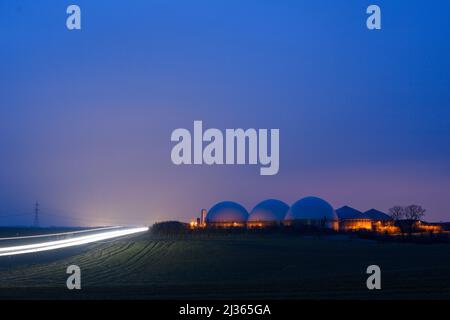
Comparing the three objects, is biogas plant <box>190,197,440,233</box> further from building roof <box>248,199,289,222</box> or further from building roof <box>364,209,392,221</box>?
building roof <box>364,209,392,221</box>

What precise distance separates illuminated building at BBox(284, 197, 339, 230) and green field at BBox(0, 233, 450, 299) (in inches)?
1148

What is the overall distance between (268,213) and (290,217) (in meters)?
4.96

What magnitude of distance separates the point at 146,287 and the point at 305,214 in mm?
50008

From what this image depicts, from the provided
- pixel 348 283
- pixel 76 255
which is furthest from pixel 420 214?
pixel 348 283

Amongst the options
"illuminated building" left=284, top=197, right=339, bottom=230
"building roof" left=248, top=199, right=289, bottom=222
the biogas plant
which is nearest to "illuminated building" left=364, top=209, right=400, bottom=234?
the biogas plant

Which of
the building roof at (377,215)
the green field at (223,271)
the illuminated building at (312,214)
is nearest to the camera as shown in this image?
the green field at (223,271)

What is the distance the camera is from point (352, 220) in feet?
245

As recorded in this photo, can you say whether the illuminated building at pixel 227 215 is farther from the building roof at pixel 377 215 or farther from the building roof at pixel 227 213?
the building roof at pixel 377 215

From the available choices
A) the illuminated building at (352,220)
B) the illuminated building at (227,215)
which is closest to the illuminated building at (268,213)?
the illuminated building at (227,215)

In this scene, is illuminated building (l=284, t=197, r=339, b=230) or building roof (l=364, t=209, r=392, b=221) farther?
building roof (l=364, t=209, r=392, b=221)

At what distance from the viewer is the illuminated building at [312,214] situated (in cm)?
6612

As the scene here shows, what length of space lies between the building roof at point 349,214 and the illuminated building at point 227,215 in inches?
547

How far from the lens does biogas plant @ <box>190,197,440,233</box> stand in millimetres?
67000

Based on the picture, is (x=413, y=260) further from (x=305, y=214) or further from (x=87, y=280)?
(x=305, y=214)
